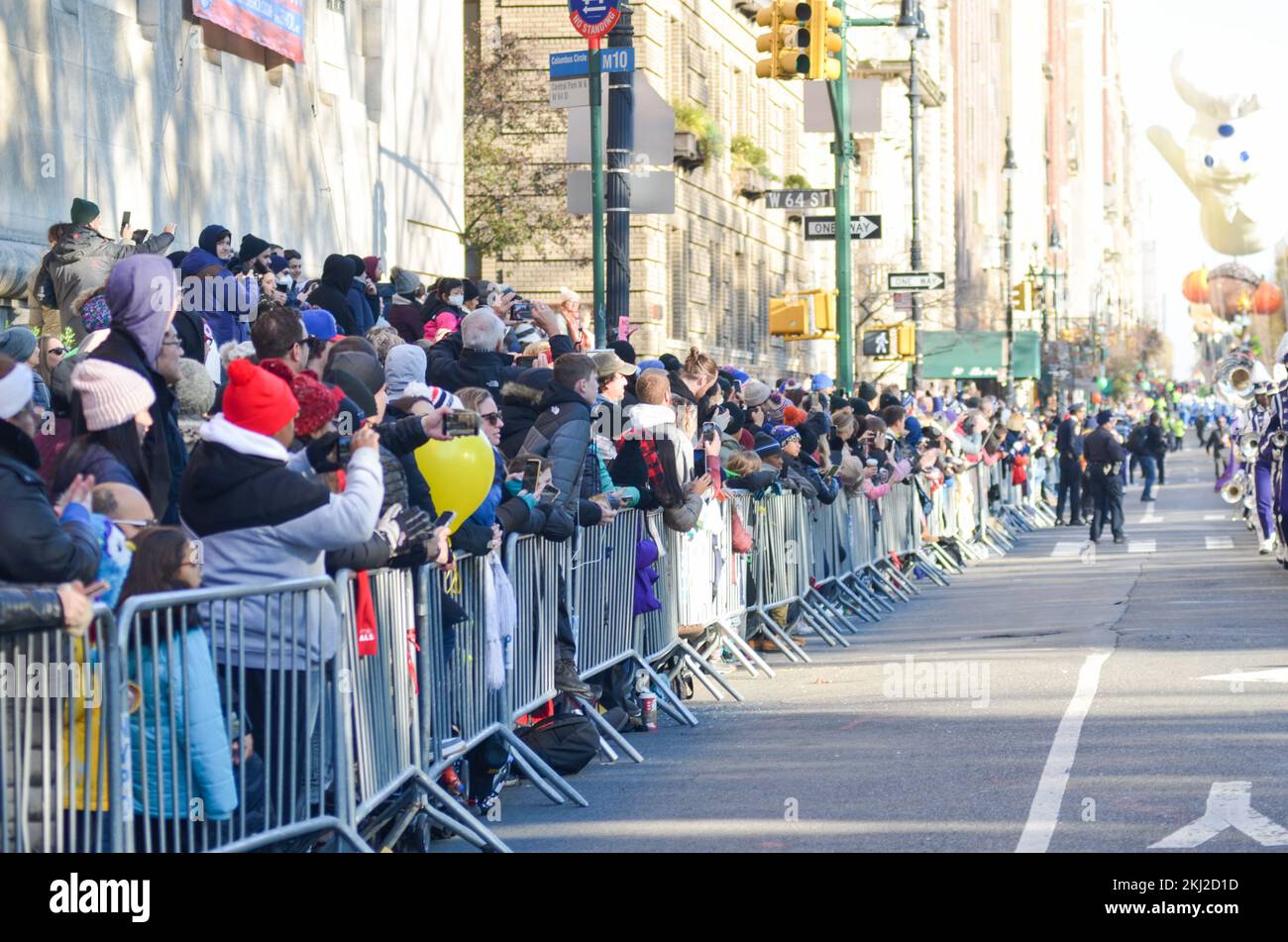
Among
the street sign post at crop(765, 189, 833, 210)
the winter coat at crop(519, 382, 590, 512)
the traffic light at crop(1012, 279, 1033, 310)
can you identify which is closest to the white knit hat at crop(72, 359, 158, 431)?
the winter coat at crop(519, 382, 590, 512)

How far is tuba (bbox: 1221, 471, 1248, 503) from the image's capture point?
27016 mm

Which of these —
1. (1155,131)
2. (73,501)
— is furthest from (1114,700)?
(1155,131)

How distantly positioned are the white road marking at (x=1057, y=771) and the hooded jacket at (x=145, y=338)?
11.2 ft

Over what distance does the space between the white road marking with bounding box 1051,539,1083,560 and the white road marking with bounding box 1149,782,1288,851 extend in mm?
20061

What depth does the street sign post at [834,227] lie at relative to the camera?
27.8 meters

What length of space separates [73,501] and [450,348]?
682 centimetres

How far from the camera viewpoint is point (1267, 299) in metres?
134

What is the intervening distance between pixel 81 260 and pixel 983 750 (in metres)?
5.42

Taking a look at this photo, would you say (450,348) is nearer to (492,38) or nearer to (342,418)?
(342,418)

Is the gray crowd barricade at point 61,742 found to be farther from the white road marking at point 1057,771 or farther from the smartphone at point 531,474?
the smartphone at point 531,474

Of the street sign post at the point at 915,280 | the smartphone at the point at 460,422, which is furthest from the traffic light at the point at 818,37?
the smartphone at the point at 460,422

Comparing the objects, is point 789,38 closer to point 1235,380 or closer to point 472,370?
point 1235,380

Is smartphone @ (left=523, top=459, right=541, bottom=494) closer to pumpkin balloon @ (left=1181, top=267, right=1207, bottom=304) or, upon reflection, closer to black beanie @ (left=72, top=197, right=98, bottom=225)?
black beanie @ (left=72, top=197, right=98, bottom=225)

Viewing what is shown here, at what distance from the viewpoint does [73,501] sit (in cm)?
661
